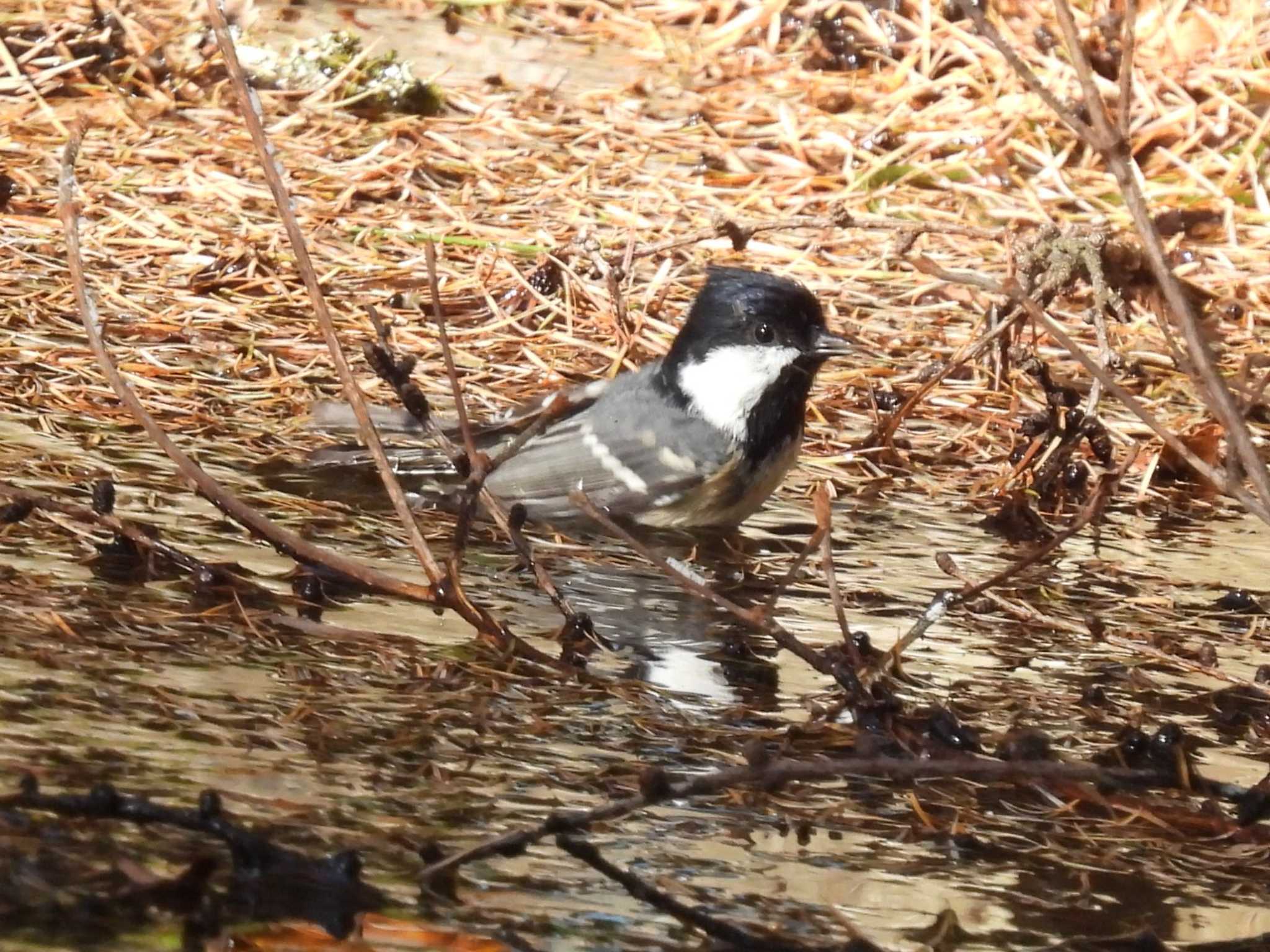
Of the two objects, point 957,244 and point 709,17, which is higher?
point 709,17

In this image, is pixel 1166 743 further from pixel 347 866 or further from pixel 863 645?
pixel 347 866

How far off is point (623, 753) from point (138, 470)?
154 cm

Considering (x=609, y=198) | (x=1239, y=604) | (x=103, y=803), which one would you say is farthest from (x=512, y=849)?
(x=609, y=198)

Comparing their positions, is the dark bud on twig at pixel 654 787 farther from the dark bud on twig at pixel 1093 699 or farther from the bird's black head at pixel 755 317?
the bird's black head at pixel 755 317

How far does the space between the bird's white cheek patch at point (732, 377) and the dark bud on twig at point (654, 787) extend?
2.63 m

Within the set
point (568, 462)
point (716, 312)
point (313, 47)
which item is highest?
point (313, 47)

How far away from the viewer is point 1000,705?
2.55m

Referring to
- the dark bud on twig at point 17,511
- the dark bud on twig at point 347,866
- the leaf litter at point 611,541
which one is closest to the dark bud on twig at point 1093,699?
the leaf litter at point 611,541

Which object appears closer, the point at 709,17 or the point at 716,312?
the point at 716,312

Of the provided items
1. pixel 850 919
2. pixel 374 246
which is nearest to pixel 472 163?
pixel 374 246

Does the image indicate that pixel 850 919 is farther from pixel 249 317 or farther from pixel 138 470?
pixel 249 317

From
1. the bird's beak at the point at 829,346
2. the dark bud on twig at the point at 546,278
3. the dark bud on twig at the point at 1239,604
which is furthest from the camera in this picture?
the dark bud on twig at the point at 546,278

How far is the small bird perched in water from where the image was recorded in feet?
13.2

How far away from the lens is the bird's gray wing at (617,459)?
404cm
